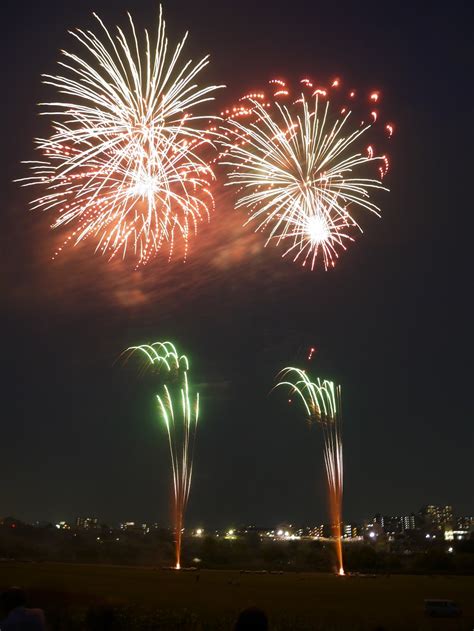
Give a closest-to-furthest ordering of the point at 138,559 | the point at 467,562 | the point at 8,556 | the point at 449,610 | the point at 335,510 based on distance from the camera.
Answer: the point at 449,610 → the point at 335,510 → the point at 467,562 → the point at 8,556 → the point at 138,559

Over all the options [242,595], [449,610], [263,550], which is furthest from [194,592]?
[263,550]

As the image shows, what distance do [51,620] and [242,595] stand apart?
13319 mm

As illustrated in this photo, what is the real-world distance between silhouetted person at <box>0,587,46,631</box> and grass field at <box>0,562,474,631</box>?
28.7 ft

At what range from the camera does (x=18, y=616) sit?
18.9ft

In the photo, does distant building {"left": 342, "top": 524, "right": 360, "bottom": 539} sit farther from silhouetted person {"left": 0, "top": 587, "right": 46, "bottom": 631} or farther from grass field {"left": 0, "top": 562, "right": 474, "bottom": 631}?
silhouetted person {"left": 0, "top": 587, "right": 46, "bottom": 631}

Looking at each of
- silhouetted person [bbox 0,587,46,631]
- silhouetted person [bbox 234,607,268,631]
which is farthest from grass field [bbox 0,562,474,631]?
silhouetted person [bbox 234,607,268,631]

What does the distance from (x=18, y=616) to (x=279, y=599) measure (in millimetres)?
21506

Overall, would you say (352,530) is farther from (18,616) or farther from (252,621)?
(252,621)

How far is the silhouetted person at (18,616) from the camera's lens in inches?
225

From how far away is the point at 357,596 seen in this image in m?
28.0

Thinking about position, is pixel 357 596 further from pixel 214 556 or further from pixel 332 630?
pixel 214 556

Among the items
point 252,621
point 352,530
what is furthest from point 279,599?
point 352,530

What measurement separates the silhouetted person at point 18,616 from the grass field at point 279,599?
875cm

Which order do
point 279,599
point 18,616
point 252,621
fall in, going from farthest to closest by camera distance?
1. point 279,599
2. point 18,616
3. point 252,621
